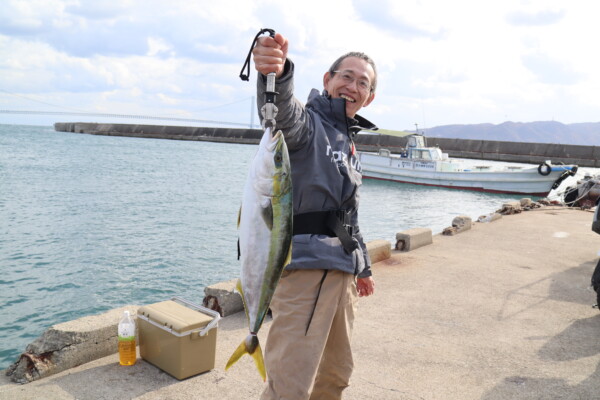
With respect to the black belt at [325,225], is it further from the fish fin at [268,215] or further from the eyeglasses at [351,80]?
the eyeglasses at [351,80]

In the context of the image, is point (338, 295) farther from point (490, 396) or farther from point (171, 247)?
point (171, 247)

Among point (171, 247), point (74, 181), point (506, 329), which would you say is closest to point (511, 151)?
point (74, 181)

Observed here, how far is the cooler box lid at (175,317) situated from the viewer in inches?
155

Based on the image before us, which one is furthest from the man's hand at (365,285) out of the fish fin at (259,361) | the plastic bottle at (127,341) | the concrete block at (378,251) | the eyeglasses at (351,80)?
the concrete block at (378,251)

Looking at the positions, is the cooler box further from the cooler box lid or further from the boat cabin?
the boat cabin

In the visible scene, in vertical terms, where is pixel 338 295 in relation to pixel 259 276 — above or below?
below

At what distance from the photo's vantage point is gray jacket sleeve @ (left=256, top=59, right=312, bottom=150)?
6.76ft

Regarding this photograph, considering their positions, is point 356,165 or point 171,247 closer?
point 356,165

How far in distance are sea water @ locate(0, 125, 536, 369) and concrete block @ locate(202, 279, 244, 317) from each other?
371 cm

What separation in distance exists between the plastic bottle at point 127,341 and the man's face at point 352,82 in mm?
2616

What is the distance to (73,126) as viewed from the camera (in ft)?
419

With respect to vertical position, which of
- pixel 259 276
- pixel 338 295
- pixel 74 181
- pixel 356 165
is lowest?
pixel 74 181

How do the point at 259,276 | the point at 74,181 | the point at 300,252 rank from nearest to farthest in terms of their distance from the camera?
the point at 259,276
the point at 300,252
the point at 74,181

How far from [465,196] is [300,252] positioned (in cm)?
3106
